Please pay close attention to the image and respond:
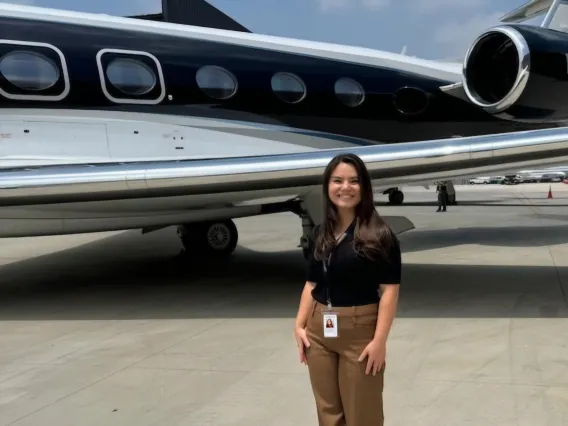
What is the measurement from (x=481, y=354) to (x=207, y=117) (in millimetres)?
4852

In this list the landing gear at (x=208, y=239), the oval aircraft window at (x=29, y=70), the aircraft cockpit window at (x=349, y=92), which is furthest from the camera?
the landing gear at (x=208, y=239)

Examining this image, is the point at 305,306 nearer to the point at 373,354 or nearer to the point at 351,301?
the point at 351,301

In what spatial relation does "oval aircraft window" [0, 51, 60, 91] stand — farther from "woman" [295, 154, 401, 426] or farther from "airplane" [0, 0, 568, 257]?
"woman" [295, 154, 401, 426]

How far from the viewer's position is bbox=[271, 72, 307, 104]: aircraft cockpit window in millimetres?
8734

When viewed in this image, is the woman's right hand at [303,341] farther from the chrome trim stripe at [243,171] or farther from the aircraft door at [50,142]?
the aircraft door at [50,142]

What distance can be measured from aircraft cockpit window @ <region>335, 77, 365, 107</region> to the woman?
6.75 metres

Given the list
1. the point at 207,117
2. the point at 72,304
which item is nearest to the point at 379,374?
the point at 72,304

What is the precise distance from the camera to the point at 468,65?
8734 millimetres

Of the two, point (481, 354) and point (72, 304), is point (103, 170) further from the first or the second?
point (481, 354)

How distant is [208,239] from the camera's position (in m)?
11.3

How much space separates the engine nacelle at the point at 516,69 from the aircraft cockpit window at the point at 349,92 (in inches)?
60.1

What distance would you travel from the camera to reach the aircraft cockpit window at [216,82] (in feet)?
27.1

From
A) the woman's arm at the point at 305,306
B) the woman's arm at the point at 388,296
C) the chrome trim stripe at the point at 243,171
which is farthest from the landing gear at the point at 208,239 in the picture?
the woman's arm at the point at 388,296

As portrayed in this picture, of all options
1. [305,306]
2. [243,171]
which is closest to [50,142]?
[243,171]
